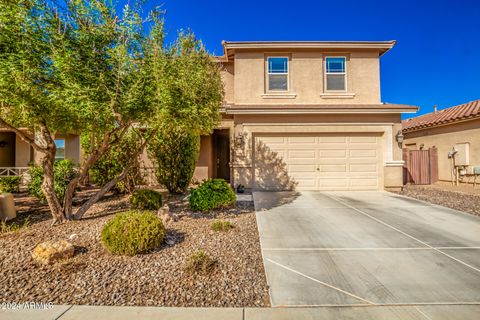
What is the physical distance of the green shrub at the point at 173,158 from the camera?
9508 mm

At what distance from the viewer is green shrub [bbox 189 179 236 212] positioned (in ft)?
23.0

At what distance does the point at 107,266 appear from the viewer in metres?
Answer: 3.77

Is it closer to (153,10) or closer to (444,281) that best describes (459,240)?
(444,281)

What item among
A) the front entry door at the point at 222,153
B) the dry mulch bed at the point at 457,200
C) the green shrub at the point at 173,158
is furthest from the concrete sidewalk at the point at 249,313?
the front entry door at the point at 222,153

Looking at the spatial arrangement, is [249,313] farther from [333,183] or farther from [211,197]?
[333,183]

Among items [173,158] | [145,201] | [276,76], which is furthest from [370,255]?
[276,76]

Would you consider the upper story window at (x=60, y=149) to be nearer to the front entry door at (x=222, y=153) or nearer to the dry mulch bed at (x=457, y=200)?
the front entry door at (x=222, y=153)

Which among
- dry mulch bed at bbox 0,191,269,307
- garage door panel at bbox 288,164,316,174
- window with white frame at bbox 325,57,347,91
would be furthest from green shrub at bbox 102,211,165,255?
window with white frame at bbox 325,57,347,91

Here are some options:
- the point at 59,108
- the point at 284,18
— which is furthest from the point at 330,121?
the point at 59,108

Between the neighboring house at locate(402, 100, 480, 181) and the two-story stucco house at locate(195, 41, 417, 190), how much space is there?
15.0ft

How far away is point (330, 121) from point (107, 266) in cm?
969

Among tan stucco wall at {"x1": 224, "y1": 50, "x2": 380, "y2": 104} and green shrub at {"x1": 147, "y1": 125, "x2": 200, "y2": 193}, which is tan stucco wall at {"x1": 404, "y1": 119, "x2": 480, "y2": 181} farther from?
green shrub at {"x1": 147, "y1": 125, "x2": 200, "y2": 193}

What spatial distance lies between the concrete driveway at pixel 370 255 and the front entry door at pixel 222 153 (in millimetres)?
7407

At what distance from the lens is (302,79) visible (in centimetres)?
1151
